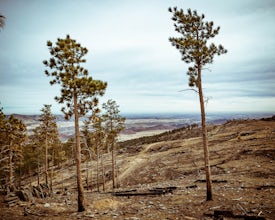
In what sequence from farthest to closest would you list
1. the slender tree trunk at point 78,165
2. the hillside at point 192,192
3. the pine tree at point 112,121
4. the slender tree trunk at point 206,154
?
the pine tree at point 112,121 → the slender tree trunk at point 206,154 → the slender tree trunk at point 78,165 → the hillside at point 192,192

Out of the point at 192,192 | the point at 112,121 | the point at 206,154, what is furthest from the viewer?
the point at 112,121

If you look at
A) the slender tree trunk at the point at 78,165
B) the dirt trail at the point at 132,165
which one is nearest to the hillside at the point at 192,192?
the slender tree trunk at the point at 78,165

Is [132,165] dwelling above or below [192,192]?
below

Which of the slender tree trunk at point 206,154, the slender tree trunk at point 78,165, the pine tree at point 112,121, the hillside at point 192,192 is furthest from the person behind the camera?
the pine tree at point 112,121

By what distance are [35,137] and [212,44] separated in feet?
123

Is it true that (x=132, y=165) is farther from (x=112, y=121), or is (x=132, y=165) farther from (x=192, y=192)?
(x=192, y=192)

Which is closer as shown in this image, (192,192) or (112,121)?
(192,192)

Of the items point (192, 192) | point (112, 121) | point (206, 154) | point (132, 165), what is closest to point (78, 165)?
point (206, 154)

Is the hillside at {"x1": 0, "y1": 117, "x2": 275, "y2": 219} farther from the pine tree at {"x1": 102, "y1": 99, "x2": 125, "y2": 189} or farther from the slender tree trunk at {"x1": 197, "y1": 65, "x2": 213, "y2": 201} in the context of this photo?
the pine tree at {"x1": 102, "y1": 99, "x2": 125, "y2": 189}

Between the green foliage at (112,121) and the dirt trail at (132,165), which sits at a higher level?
the green foliage at (112,121)

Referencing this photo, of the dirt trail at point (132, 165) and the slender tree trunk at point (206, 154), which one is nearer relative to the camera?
the slender tree trunk at point (206, 154)

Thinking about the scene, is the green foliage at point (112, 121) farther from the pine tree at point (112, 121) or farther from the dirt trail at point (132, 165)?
the dirt trail at point (132, 165)

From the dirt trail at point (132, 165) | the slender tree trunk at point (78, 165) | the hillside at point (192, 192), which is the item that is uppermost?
the slender tree trunk at point (78, 165)

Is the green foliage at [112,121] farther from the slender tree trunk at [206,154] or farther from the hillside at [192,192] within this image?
the slender tree trunk at [206,154]
